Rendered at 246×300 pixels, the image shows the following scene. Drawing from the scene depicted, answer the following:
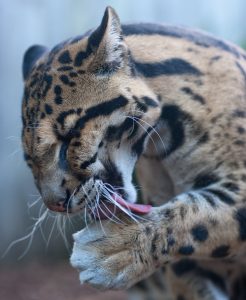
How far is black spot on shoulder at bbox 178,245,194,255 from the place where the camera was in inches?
160

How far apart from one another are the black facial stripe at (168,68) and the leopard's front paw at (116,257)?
2.89 ft

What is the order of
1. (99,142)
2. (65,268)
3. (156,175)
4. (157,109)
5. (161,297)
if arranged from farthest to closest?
1. (65,268)
2. (161,297)
3. (156,175)
4. (157,109)
5. (99,142)

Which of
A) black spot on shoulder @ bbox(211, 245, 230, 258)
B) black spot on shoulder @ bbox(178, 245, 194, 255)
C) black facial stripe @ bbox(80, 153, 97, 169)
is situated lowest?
black spot on shoulder @ bbox(211, 245, 230, 258)

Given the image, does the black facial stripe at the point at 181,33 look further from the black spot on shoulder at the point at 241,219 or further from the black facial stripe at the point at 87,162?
the black spot on shoulder at the point at 241,219

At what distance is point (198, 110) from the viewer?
442cm

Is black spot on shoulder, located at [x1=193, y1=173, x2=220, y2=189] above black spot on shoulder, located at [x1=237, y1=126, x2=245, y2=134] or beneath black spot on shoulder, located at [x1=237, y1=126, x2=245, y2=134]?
beneath

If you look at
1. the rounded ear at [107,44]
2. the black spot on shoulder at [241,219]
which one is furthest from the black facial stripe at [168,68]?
the black spot on shoulder at [241,219]

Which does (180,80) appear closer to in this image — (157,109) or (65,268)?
(157,109)

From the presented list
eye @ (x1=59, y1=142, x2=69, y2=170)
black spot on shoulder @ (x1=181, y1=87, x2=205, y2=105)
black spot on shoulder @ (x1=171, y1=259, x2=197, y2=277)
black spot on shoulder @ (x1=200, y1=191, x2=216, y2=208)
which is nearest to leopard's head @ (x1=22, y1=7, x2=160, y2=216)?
eye @ (x1=59, y1=142, x2=69, y2=170)

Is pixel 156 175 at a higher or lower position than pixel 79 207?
lower

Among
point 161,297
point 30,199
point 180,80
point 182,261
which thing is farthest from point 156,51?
point 30,199

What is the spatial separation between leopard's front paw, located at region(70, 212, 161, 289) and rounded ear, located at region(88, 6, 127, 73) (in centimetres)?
85

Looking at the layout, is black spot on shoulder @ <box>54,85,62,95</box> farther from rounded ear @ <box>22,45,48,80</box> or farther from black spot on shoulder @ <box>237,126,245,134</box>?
black spot on shoulder @ <box>237,126,245,134</box>

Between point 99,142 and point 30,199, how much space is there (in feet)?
13.5
